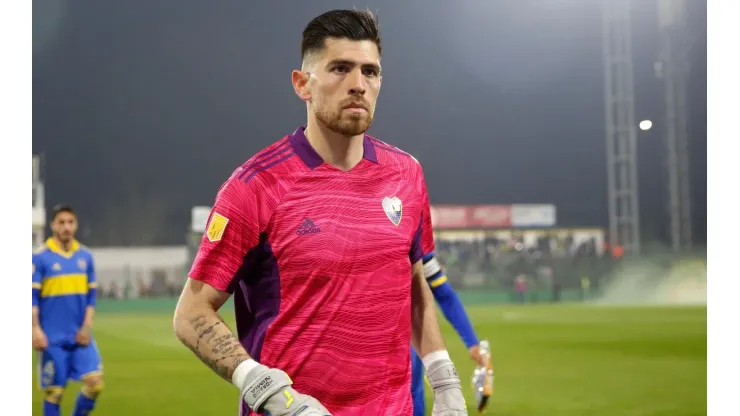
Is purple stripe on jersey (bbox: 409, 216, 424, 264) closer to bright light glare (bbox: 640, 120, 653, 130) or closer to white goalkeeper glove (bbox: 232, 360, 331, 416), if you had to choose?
white goalkeeper glove (bbox: 232, 360, 331, 416)

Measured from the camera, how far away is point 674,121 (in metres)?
6.41

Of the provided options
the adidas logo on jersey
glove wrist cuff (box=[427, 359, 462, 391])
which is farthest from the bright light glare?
the adidas logo on jersey

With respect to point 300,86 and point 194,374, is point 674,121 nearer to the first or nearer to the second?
point 194,374

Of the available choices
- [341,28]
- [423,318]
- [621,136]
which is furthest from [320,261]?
[621,136]

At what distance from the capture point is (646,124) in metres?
6.75

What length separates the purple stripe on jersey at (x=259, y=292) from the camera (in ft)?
5.35

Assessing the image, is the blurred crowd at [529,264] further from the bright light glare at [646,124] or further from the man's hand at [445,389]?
the man's hand at [445,389]

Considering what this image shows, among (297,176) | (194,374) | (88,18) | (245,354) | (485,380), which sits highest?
(88,18)

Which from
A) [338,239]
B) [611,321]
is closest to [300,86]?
[338,239]

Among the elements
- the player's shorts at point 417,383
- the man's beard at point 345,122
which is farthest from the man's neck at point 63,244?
the man's beard at point 345,122

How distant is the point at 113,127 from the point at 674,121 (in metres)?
4.64

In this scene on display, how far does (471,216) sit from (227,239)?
5706 mm

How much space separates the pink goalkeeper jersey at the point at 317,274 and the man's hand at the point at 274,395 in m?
0.12
